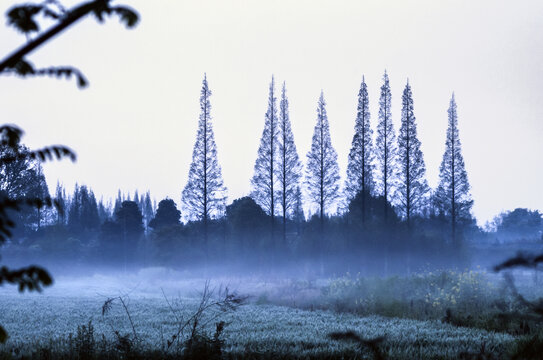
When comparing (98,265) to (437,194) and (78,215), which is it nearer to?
(78,215)

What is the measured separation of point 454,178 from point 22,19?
35.4 m

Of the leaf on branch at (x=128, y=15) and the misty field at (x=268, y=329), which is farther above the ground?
the leaf on branch at (x=128, y=15)

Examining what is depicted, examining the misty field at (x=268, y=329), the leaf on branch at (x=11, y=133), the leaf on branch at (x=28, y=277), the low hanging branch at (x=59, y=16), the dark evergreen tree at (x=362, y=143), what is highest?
the dark evergreen tree at (x=362, y=143)

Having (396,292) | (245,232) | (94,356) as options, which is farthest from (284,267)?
(94,356)

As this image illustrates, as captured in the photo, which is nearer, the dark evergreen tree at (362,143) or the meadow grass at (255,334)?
the meadow grass at (255,334)

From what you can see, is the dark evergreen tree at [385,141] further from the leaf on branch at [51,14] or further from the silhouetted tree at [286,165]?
the leaf on branch at [51,14]

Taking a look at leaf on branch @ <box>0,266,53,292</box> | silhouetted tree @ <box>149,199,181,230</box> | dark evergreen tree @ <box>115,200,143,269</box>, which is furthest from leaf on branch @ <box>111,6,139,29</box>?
dark evergreen tree @ <box>115,200,143,269</box>

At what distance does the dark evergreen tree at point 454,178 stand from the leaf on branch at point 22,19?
3482cm

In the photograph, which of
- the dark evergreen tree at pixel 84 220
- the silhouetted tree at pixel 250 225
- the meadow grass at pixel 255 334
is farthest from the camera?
the dark evergreen tree at pixel 84 220

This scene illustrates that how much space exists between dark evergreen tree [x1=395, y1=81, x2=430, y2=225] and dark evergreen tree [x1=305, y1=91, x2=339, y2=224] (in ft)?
13.6

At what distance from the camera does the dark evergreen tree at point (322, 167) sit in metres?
32.7

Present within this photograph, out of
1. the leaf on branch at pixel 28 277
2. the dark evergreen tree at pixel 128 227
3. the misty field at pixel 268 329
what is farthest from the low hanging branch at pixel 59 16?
the dark evergreen tree at pixel 128 227

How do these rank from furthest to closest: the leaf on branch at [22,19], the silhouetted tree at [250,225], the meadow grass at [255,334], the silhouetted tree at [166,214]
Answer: the silhouetted tree at [166,214] < the silhouetted tree at [250,225] < the meadow grass at [255,334] < the leaf on branch at [22,19]

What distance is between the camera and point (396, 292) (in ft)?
50.0
